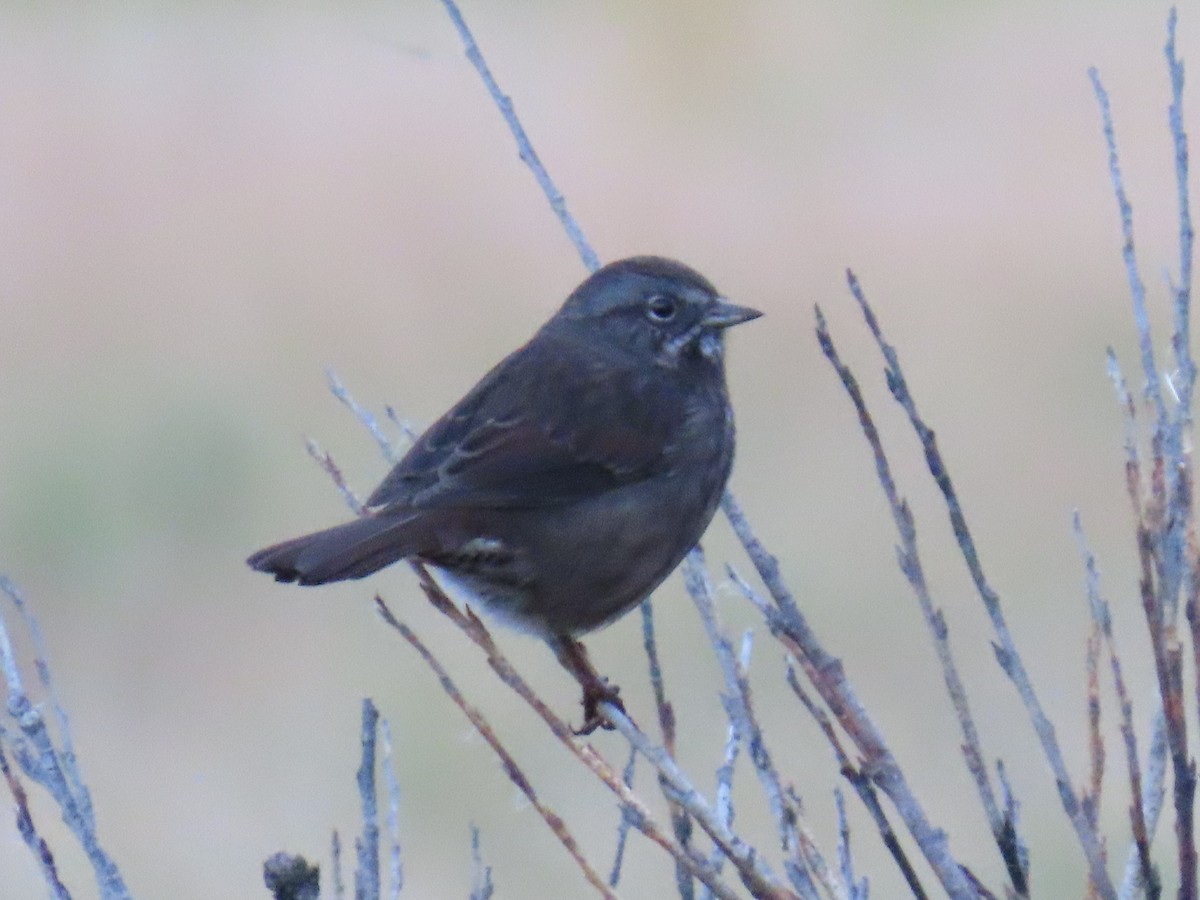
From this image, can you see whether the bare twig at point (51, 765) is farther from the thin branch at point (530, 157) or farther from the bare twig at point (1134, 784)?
the bare twig at point (1134, 784)

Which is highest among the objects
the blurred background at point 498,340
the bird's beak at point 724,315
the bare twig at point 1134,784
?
the bird's beak at point 724,315

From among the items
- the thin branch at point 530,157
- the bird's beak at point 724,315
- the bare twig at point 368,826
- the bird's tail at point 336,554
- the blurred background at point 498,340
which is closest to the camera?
the bare twig at point 368,826

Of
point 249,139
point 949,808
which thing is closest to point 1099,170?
point 249,139

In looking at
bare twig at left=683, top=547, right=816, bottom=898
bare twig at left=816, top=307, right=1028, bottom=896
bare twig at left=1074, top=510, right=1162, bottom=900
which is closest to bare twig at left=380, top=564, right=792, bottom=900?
bare twig at left=683, top=547, right=816, bottom=898

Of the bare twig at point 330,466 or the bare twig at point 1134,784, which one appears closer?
the bare twig at point 1134,784

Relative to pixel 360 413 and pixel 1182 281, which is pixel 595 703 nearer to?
pixel 360 413

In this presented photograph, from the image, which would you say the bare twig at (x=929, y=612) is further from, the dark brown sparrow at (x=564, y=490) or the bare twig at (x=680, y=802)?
the dark brown sparrow at (x=564, y=490)

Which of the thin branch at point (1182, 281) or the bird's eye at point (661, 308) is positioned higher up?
the thin branch at point (1182, 281)

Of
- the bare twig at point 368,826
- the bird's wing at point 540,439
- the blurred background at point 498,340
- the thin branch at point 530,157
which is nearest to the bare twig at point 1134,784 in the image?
the bare twig at point 368,826

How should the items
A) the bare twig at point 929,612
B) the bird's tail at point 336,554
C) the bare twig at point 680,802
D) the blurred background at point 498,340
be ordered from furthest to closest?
the blurred background at point 498,340, the bird's tail at point 336,554, the bare twig at point 929,612, the bare twig at point 680,802
